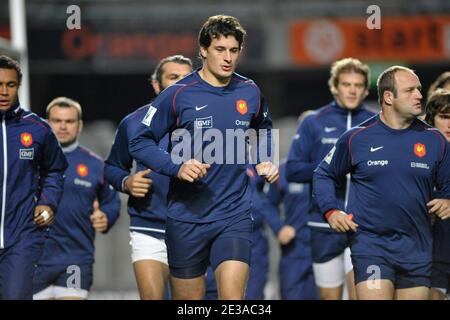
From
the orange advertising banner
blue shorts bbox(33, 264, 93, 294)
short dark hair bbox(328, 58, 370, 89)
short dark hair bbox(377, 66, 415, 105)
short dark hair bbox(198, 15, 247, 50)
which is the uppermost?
the orange advertising banner

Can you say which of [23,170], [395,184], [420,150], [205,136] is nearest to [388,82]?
[420,150]

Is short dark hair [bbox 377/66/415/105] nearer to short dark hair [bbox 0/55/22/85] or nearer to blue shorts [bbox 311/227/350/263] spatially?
blue shorts [bbox 311/227/350/263]

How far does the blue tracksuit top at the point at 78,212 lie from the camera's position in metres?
9.05

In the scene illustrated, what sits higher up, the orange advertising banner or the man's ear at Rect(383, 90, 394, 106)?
the orange advertising banner

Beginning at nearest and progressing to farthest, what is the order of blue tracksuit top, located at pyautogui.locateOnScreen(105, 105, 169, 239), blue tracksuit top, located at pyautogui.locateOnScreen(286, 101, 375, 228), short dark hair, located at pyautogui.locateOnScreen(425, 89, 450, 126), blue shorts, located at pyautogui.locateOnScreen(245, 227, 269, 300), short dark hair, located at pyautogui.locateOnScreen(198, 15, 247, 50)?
short dark hair, located at pyautogui.locateOnScreen(198, 15, 247, 50), short dark hair, located at pyautogui.locateOnScreen(425, 89, 450, 126), blue tracksuit top, located at pyautogui.locateOnScreen(105, 105, 169, 239), blue tracksuit top, located at pyautogui.locateOnScreen(286, 101, 375, 228), blue shorts, located at pyautogui.locateOnScreen(245, 227, 269, 300)

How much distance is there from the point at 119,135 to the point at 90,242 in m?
1.34

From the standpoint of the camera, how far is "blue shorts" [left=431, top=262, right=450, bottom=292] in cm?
800

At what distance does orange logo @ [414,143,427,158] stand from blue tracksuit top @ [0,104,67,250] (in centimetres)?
245

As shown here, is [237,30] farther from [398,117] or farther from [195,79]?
[398,117]

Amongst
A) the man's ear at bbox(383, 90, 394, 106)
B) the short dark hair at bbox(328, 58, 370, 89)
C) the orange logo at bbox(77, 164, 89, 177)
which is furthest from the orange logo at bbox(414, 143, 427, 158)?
the orange logo at bbox(77, 164, 89, 177)

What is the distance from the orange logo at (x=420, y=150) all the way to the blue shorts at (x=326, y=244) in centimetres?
195

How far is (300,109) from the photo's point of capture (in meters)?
22.3

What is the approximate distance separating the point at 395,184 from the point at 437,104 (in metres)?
1.04

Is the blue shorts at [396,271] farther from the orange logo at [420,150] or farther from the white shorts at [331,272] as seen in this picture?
the white shorts at [331,272]
